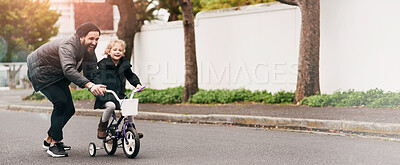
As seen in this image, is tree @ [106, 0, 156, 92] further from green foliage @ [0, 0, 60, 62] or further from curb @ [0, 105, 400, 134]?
green foliage @ [0, 0, 60, 62]

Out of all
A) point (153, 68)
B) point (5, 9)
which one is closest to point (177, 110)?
point (153, 68)

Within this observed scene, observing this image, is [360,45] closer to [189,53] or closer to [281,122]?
[281,122]

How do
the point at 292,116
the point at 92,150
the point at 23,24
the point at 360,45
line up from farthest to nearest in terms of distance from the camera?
the point at 23,24 → the point at 360,45 → the point at 292,116 → the point at 92,150

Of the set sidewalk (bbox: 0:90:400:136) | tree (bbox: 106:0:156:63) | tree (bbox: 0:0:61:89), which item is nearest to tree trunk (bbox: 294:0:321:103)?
sidewalk (bbox: 0:90:400:136)

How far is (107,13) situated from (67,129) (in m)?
28.2

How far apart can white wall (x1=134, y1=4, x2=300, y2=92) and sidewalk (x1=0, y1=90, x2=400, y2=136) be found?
206cm

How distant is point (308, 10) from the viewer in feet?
40.0

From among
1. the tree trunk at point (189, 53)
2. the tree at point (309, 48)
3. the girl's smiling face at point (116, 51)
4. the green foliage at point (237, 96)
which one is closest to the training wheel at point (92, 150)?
the girl's smiling face at point (116, 51)

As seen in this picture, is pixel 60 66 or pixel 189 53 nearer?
pixel 60 66

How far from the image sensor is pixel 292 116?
32.6 feet

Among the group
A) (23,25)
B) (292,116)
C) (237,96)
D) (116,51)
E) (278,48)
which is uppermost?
(23,25)

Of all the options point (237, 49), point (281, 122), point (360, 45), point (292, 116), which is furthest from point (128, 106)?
point (237, 49)

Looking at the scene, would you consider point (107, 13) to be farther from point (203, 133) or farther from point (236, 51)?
point (203, 133)

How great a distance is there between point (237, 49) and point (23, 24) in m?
24.2
